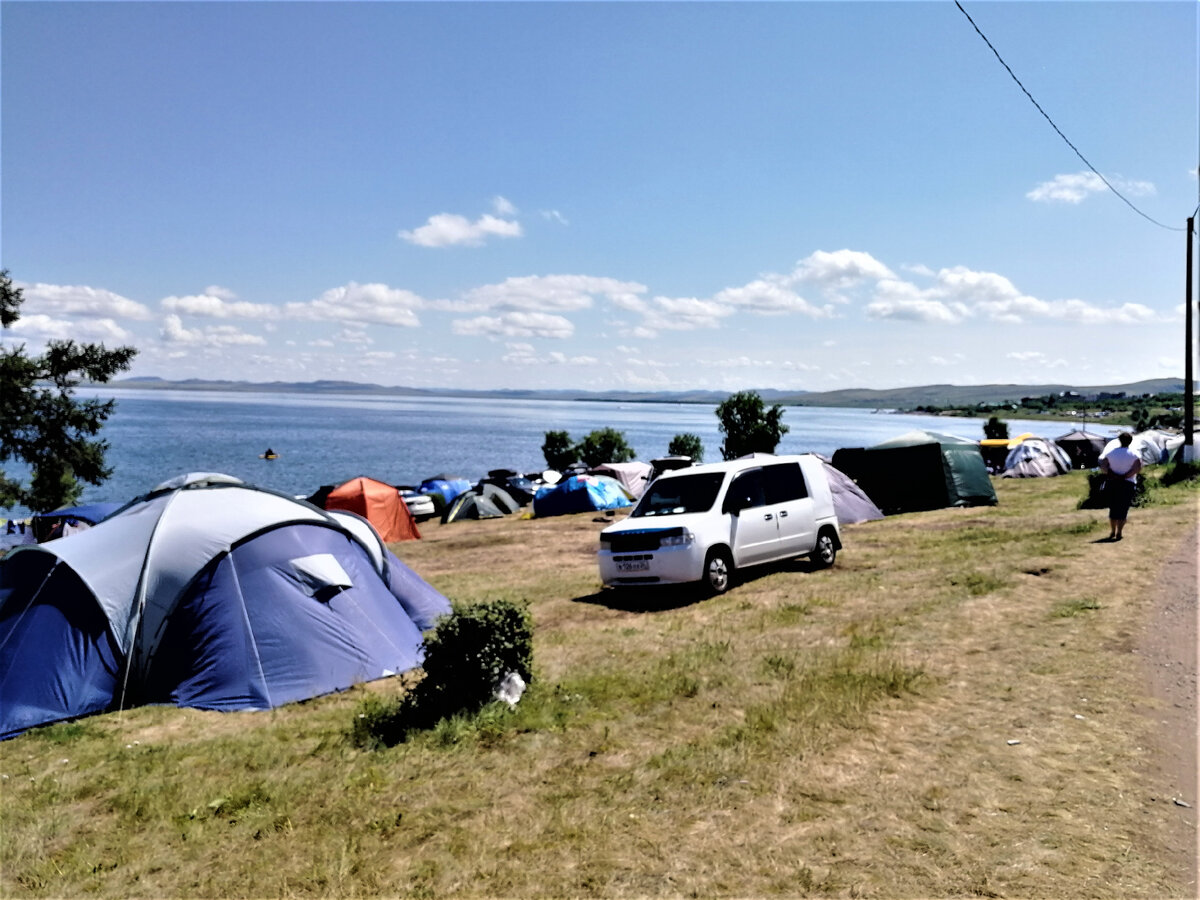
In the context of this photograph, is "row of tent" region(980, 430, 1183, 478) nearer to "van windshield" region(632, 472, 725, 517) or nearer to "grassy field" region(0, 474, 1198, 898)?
"van windshield" region(632, 472, 725, 517)

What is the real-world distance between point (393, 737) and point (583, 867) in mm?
3048

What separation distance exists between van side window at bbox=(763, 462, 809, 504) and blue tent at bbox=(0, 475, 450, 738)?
24.5ft

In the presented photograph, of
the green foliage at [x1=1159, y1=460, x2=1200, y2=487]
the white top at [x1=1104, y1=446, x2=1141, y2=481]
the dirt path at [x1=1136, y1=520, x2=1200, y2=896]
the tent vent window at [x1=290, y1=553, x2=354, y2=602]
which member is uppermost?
the white top at [x1=1104, y1=446, x2=1141, y2=481]

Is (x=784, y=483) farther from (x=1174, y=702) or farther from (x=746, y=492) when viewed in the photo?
(x=1174, y=702)

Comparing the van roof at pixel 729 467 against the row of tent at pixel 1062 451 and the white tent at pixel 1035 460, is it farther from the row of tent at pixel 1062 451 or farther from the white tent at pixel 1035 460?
the white tent at pixel 1035 460

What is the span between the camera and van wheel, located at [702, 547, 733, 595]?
13.0 metres

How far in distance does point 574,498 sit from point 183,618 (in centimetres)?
2422

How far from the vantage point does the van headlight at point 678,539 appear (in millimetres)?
12805

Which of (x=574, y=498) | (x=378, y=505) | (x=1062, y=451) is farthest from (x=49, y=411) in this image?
(x=1062, y=451)

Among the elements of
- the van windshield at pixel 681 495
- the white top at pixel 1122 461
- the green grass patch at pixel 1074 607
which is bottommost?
the green grass patch at pixel 1074 607

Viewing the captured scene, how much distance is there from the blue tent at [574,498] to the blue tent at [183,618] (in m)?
22.9

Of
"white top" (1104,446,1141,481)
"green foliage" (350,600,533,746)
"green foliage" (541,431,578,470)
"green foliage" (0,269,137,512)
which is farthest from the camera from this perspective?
"green foliage" (541,431,578,470)

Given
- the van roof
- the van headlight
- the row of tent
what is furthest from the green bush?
the row of tent

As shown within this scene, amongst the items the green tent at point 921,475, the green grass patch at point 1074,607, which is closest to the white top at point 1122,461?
the green grass patch at point 1074,607
